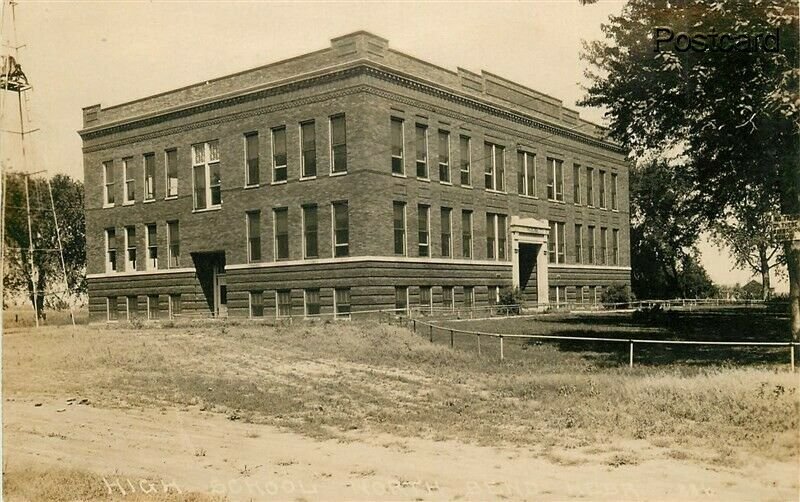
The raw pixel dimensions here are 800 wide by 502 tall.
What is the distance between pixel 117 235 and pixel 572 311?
25.3 metres

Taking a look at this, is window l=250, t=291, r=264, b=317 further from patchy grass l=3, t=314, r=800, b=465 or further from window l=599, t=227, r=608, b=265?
window l=599, t=227, r=608, b=265

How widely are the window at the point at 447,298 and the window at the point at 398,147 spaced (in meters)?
5.93

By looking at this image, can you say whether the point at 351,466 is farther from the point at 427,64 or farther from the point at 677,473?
the point at 427,64

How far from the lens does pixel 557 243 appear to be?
41.6m

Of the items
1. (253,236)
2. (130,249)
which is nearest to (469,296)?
(253,236)

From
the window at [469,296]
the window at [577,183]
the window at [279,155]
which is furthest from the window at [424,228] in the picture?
the window at [577,183]

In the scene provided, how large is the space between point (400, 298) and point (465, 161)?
8.50 meters

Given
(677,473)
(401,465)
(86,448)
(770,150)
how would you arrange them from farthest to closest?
1. (770,150)
2. (86,448)
3. (401,465)
4. (677,473)

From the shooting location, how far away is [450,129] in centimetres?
3278

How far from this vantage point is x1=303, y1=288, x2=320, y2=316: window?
29859mm

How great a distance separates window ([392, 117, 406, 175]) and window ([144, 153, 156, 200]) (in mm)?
14127

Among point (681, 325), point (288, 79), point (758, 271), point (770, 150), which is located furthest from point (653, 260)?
point (770, 150)

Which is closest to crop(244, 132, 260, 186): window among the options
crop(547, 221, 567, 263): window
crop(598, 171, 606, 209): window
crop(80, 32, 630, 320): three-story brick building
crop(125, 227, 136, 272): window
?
crop(80, 32, 630, 320): three-story brick building

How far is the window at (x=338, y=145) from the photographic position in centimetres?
2906
